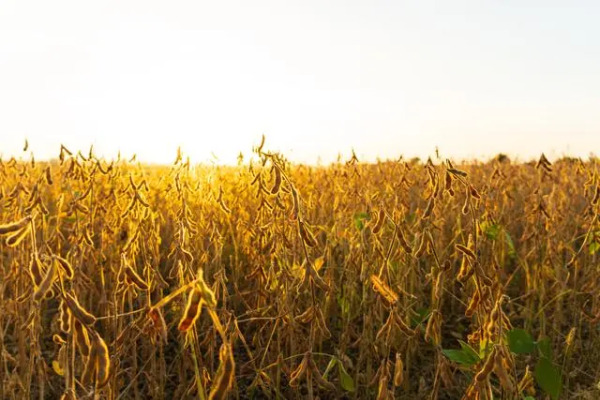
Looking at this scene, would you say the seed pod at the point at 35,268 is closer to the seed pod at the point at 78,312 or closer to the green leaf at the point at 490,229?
the seed pod at the point at 78,312

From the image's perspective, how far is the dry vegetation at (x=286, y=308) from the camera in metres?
1.32

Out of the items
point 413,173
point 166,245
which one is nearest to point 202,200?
point 166,245

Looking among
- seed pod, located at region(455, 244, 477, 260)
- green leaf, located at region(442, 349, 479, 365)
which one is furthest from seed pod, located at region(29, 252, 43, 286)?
green leaf, located at region(442, 349, 479, 365)

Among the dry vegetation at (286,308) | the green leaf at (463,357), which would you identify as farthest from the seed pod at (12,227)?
the green leaf at (463,357)

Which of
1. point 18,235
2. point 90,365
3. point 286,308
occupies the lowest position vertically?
point 286,308

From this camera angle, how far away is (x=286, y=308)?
71.5 inches

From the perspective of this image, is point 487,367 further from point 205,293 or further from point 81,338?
point 81,338

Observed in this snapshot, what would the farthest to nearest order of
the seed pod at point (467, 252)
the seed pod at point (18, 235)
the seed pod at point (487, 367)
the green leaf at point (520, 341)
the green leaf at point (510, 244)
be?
the green leaf at point (510, 244), the green leaf at point (520, 341), the seed pod at point (467, 252), the seed pod at point (487, 367), the seed pod at point (18, 235)

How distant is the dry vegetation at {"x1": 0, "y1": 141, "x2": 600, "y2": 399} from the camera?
1323mm

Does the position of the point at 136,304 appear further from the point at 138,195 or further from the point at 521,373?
the point at 521,373

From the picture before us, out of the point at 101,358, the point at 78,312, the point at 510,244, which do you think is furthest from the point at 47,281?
the point at 510,244

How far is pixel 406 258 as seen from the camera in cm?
243

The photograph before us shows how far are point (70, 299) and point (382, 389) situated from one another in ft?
2.72

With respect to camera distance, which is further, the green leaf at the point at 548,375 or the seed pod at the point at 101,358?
the green leaf at the point at 548,375
